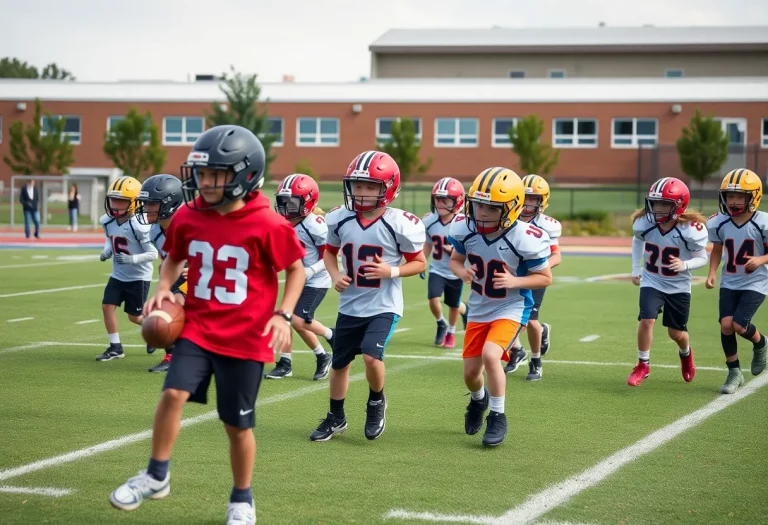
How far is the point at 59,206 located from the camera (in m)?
38.9

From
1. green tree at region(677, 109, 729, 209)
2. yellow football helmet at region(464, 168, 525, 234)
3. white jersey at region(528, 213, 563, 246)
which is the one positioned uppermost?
green tree at region(677, 109, 729, 209)

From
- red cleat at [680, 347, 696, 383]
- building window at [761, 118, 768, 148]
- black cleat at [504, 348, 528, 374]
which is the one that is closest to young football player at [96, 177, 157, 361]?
black cleat at [504, 348, 528, 374]

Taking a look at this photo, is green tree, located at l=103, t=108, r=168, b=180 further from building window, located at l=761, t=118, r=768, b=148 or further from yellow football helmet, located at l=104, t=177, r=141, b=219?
yellow football helmet, located at l=104, t=177, r=141, b=219

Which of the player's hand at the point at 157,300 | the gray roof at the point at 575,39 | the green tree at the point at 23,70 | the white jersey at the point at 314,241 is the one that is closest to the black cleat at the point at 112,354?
the white jersey at the point at 314,241

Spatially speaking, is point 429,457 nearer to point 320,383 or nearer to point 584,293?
point 320,383

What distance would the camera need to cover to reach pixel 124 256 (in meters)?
9.73

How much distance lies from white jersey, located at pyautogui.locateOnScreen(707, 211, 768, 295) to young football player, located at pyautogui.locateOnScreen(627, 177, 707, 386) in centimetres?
21

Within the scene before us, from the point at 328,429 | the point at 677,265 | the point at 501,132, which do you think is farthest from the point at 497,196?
the point at 501,132

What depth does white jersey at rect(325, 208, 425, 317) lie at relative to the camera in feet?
22.3

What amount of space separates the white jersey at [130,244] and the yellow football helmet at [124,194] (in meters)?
0.12

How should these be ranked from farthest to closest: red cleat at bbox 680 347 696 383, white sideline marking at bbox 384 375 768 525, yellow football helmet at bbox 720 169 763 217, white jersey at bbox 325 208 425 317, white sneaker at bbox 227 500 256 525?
red cleat at bbox 680 347 696 383, yellow football helmet at bbox 720 169 763 217, white jersey at bbox 325 208 425 317, white sideline marking at bbox 384 375 768 525, white sneaker at bbox 227 500 256 525

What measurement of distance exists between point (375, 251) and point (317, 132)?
42.3 metres

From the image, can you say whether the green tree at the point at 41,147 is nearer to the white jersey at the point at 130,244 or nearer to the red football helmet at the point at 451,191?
the red football helmet at the point at 451,191

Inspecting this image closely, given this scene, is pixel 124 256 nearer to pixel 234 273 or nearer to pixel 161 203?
pixel 161 203
